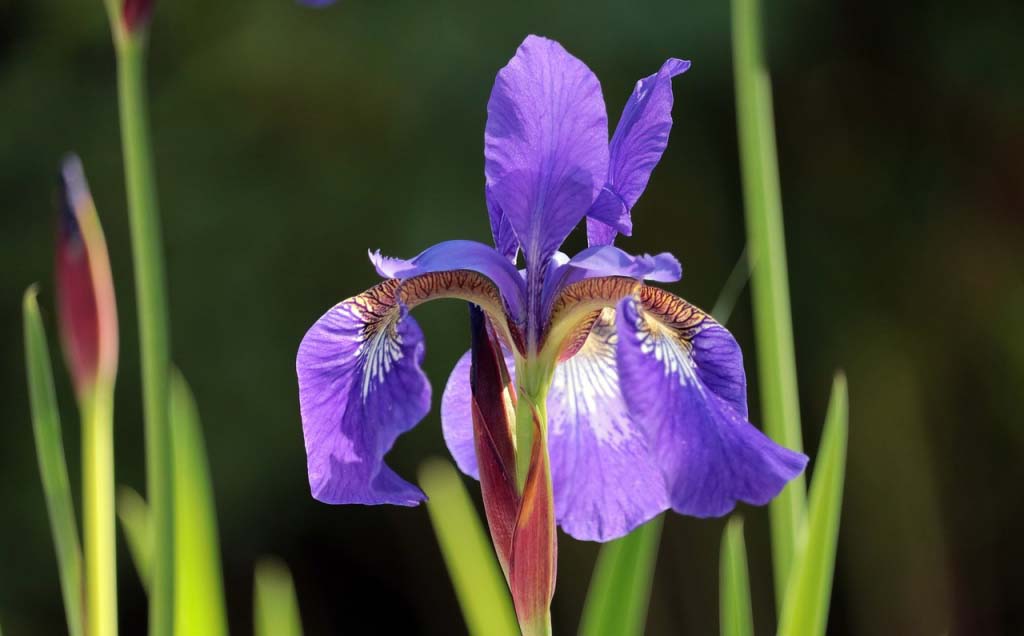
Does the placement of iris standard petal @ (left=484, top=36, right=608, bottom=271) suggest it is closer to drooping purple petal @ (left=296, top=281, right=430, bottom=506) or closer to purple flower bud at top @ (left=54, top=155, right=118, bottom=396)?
drooping purple petal @ (left=296, top=281, right=430, bottom=506)

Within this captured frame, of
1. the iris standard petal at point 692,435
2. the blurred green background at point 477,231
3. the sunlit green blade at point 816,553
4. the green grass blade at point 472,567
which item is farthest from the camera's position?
the blurred green background at point 477,231

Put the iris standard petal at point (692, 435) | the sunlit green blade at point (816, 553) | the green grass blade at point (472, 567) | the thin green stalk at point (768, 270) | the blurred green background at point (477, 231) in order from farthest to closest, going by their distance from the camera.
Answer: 1. the blurred green background at point (477, 231)
2. the green grass blade at point (472, 567)
3. the thin green stalk at point (768, 270)
4. the sunlit green blade at point (816, 553)
5. the iris standard petal at point (692, 435)

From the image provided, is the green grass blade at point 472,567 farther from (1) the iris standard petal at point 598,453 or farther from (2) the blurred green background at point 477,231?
(2) the blurred green background at point 477,231

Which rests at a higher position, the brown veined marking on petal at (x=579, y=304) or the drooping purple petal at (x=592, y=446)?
the brown veined marking on petal at (x=579, y=304)

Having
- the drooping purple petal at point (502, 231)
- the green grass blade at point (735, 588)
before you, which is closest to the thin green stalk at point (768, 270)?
Answer: the green grass blade at point (735, 588)

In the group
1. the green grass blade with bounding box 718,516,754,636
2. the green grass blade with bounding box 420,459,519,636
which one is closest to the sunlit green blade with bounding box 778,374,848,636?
the green grass blade with bounding box 718,516,754,636

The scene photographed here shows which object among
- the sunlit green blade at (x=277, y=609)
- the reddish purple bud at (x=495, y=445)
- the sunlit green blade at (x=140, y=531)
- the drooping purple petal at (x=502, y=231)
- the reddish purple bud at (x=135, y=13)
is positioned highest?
the reddish purple bud at (x=135, y=13)
